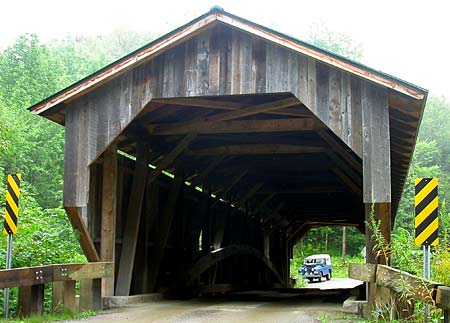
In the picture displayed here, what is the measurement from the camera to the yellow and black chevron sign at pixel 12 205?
7816 mm

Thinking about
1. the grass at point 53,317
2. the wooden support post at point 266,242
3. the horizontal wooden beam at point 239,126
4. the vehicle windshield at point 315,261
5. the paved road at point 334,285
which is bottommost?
the paved road at point 334,285

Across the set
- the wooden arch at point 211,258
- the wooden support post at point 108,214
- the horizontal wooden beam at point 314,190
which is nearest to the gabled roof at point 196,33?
the wooden support post at point 108,214

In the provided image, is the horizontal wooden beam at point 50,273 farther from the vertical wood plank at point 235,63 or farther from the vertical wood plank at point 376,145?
the vertical wood plank at point 376,145

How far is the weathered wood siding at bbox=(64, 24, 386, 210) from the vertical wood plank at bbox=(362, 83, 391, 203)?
0.10 metres

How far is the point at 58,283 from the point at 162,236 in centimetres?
448

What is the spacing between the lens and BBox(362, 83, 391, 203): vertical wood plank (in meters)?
8.22

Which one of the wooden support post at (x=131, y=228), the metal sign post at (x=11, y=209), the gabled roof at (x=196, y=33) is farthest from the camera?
the wooden support post at (x=131, y=228)

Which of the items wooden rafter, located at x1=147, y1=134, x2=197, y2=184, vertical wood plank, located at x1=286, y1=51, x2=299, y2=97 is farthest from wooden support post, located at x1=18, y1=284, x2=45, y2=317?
wooden rafter, located at x1=147, y1=134, x2=197, y2=184

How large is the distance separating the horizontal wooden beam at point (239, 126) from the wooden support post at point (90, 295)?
11.8 feet

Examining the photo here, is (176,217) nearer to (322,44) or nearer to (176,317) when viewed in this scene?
(176,317)

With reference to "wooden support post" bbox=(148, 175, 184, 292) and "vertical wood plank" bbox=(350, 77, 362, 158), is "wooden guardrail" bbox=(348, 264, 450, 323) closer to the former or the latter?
"vertical wood plank" bbox=(350, 77, 362, 158)

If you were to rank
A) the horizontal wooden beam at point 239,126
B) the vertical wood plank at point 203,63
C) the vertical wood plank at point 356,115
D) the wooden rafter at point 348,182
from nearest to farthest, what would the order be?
the vertical wood plank at point 356,115, the vertical wood plank at point 203,63, the horizontal wooden beam at point 239,126, the wooden rafter at point 348,182

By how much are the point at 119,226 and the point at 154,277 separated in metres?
1.57

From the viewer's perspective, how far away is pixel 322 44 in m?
50.2
